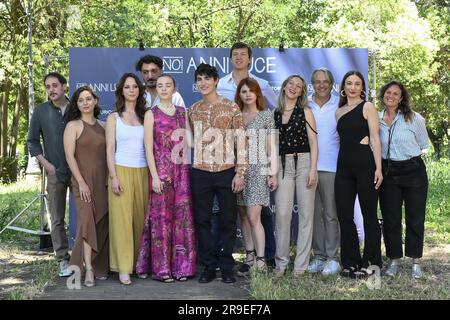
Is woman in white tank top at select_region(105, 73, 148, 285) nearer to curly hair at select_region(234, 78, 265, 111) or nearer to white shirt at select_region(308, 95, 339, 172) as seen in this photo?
curly hair at select_region(234, 78, 265, 111)

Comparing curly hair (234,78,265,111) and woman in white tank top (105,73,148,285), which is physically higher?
curly hair (234,78,265,111)

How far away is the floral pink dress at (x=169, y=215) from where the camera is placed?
5.76m

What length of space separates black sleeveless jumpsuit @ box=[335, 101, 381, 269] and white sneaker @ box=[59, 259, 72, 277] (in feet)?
9.34

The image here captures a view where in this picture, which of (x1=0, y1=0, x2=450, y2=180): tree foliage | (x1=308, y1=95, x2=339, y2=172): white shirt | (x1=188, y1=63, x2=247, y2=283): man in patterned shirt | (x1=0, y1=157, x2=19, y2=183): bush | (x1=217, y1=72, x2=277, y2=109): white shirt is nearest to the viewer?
(x1=188, y1=63, x2=247, y2=283): man in patterned shirt

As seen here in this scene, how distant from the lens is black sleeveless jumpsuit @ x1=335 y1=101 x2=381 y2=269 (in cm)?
577

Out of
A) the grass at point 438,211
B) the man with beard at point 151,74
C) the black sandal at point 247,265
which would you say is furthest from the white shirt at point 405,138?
the grass at point 438,211

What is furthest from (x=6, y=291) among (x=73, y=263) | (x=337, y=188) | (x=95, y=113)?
(x=337, y=188)

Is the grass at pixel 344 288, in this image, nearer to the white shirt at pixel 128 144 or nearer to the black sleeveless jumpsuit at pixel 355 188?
the black sleeveless jumpsuit at pixel 355 188

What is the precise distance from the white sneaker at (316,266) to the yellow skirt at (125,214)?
1.85 meters

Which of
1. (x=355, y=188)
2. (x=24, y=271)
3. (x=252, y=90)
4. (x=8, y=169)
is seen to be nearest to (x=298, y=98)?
(x=252, y=90)

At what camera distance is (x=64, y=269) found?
6.24m

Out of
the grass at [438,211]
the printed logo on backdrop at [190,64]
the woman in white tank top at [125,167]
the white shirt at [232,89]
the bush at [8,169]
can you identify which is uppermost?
the printed logo on backdrop at [190,64]

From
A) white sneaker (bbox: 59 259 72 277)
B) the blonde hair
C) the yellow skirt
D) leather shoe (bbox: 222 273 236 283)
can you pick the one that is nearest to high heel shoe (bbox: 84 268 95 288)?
the yellow skirt

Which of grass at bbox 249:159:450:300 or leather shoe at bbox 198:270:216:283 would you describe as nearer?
grass at bbox 249:159:450:300
